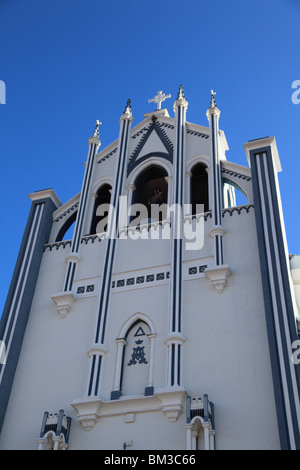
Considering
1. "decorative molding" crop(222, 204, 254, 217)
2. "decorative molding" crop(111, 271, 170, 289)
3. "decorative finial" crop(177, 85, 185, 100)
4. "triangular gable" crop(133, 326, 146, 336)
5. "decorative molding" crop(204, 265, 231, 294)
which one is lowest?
"triangular gable" crop(133, 326, 146, 336)

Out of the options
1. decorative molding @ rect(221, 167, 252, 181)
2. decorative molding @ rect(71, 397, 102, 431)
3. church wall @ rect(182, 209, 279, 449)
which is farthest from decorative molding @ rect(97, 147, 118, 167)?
decorative molding @ rect(71, 397, 102, 431)

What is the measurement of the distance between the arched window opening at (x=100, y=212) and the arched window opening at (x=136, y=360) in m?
3.56

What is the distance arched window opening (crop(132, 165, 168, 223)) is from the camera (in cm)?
1636

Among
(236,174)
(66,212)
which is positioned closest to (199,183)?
(236,174)

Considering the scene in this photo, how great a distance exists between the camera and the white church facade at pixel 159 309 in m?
11.4

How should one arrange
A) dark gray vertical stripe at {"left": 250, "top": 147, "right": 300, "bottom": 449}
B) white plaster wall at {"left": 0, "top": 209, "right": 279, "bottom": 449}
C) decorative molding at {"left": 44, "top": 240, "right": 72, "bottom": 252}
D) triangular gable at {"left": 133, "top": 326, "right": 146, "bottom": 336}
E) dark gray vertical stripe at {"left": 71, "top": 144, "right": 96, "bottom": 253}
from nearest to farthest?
1. dark gray vertical stripe at {"left": 250, "top": 147, "right": 300, "bottom": 449}
2. white plaster wall at {"left": 0, "top": 209, "right": 279, "bottom": 449}
3. triangular gable at {"left": 133, "top": 326, "right": 146, "bottom": 336}
4. dark gray vertical stripe at {"left": 71, "top": 144, "right": 96, "bottom": 253}
5. decorative molding at {"left": 44, "top": 240, "right": 72, "bottom": 252}

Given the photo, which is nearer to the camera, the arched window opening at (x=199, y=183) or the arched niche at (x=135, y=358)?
the arched niche at (x=135, y=358)

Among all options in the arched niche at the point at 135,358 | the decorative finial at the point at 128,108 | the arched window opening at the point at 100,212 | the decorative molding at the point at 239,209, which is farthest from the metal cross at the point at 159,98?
the arched niche at the point at 135,358

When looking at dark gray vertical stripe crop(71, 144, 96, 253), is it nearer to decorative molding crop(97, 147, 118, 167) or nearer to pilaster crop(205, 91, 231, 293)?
decorative molding crop(97, 147, 118, 167)

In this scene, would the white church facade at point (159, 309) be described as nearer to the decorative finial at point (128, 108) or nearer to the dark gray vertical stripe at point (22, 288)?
the dark gray vertical stripe at point (22, 288)

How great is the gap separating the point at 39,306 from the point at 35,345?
109 cm

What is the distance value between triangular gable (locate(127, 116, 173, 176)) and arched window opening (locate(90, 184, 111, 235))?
0.87 m

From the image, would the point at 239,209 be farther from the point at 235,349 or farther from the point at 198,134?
the point at 235,349
